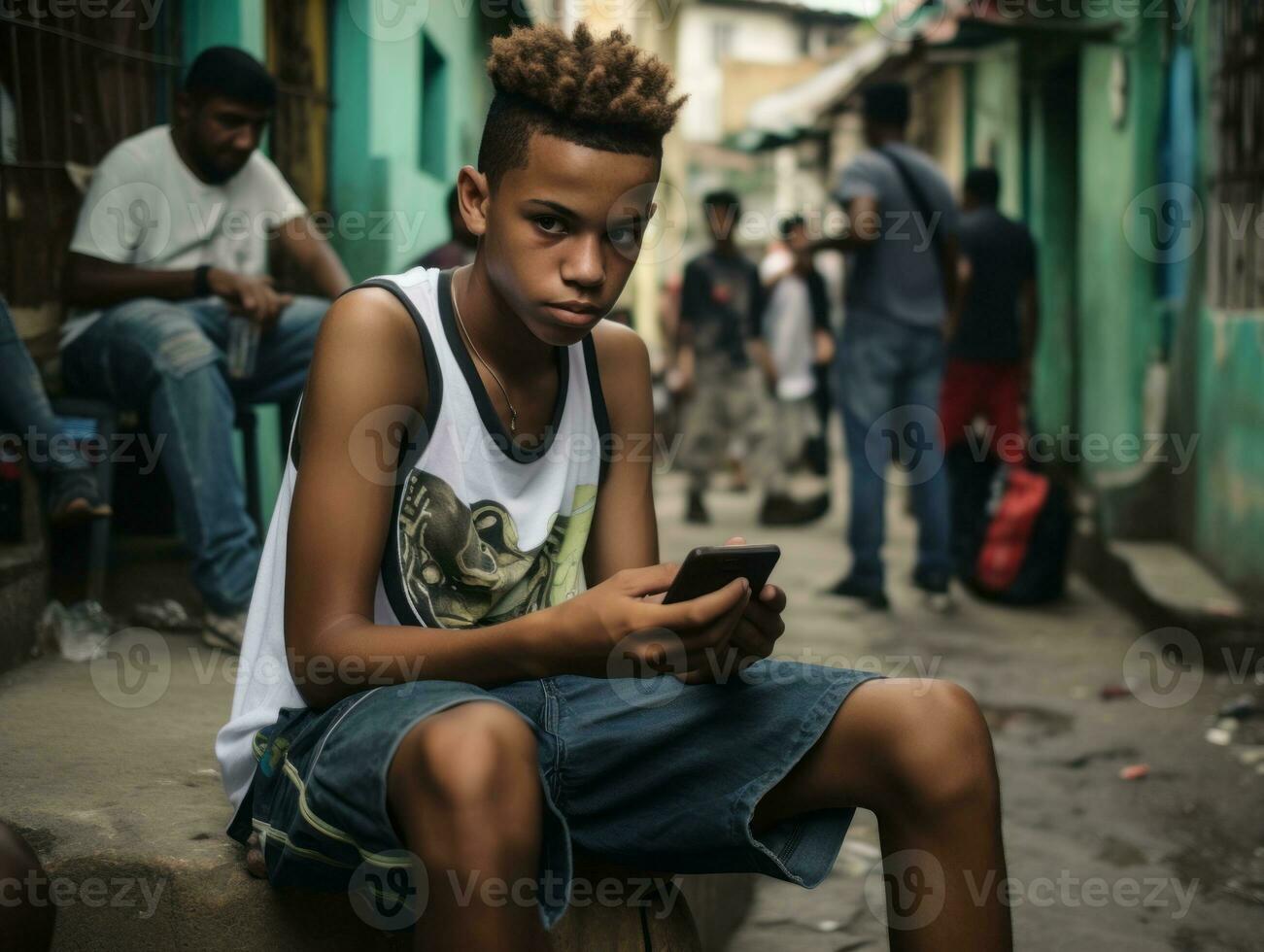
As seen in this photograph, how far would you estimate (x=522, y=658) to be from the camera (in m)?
1.77

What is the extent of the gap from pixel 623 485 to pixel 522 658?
0.55 m

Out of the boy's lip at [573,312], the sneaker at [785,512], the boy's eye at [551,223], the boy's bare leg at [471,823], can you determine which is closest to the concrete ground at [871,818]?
the boy's bare leg at [471,823]

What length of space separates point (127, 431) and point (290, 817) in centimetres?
235

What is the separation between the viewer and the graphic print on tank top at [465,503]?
6.49ft

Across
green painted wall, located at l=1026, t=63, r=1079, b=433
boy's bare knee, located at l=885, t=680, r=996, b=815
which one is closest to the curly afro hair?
boy's bare knee, located at l=885, t=680, r=996, b=815

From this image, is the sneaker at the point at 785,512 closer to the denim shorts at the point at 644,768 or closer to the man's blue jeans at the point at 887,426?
the man's blue jeans at the point at 887,426

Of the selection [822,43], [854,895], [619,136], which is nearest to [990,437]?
[854,895]

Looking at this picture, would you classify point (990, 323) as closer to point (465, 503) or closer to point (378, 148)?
point (378, 148)

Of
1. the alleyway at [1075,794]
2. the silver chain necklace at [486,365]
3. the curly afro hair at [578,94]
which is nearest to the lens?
the curly afro hair at [578,94]

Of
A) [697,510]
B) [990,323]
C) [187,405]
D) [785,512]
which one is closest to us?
[187,405]

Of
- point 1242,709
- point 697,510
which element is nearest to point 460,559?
point 1242,709

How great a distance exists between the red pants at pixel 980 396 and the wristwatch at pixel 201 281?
165 inches

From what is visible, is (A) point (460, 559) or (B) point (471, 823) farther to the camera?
(A) point (460, 559)

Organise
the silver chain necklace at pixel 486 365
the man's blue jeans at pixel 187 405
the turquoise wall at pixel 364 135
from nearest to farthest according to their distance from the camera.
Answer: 1. the silver chain necklace at pixel 486 365
2. the man's blue jeans at pixel 187 405
3. the turquoise wall at pixel 364 135
